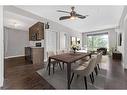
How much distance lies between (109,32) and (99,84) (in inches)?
304

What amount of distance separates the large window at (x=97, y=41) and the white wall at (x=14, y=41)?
6214mm

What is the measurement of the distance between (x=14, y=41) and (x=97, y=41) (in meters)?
7.40

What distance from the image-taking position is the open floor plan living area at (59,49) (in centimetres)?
264

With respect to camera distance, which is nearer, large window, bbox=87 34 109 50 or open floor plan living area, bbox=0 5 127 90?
open floor plan living area, bbox=0 5 127 90

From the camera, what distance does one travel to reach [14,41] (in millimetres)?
7750

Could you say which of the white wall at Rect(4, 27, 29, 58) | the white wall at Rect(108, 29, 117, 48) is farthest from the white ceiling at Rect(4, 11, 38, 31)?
the white wall at Rect(108, 29, 117, 48)

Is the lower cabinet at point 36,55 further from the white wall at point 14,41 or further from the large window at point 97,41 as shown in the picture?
the large window at point 97,41

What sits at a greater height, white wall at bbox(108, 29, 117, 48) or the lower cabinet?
white wall at bbox(108, 29, 117, 48)

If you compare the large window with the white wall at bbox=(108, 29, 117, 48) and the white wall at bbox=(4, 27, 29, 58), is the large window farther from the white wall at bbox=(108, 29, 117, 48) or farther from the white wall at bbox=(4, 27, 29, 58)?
the white wall at bbox=(4, 27, 29, 58)

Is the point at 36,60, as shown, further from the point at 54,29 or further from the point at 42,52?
the point at 54,29

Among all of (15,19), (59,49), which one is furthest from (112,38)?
(15,19)

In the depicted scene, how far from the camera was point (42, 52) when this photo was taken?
19.3 feet

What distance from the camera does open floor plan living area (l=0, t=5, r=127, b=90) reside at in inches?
104

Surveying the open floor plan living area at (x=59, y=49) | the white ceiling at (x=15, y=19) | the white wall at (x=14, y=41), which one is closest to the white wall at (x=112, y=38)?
the open floor plan living area at (x=59, y=49)
